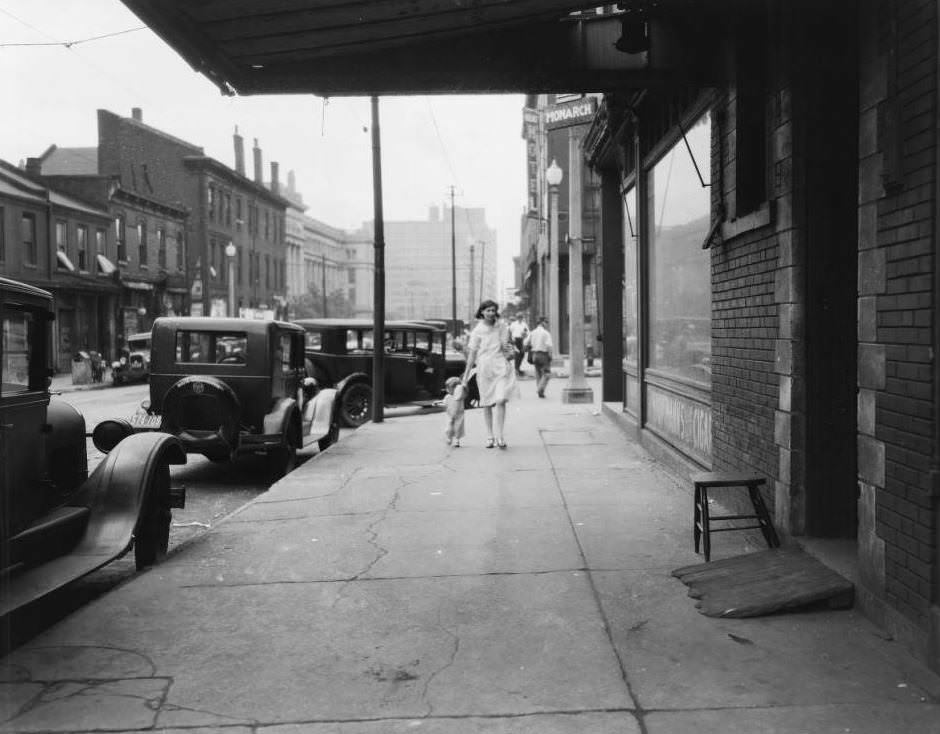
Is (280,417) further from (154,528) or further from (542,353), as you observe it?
(542,353)

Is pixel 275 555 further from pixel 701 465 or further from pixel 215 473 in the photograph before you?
pixel 215 473

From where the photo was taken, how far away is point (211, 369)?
1027 centimetres

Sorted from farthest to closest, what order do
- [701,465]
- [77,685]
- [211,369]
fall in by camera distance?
[211,369] → [701,465] → [77,685]

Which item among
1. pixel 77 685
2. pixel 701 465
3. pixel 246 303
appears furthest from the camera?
pixel 246 303

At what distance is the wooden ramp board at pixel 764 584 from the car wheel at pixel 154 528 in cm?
349

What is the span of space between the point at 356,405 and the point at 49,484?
1104 centimetres

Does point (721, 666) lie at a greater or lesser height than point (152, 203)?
lesser

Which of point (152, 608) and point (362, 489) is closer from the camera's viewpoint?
point (152, 608)

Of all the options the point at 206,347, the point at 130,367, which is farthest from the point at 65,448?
the point at 130,367

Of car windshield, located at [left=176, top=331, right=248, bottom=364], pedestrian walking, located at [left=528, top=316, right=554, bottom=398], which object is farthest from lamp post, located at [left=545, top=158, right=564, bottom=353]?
car windshield, located at [left=176, top=331, right=248, bottom=364]

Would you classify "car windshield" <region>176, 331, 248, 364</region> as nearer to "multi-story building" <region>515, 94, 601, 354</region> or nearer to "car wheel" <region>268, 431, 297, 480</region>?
"car wheel" <region>268, 431, 297, 480</region>

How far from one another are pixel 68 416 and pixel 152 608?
155cm

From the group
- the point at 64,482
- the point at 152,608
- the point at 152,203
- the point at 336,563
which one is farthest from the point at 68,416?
the point at 152,203

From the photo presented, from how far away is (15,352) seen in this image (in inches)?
191
